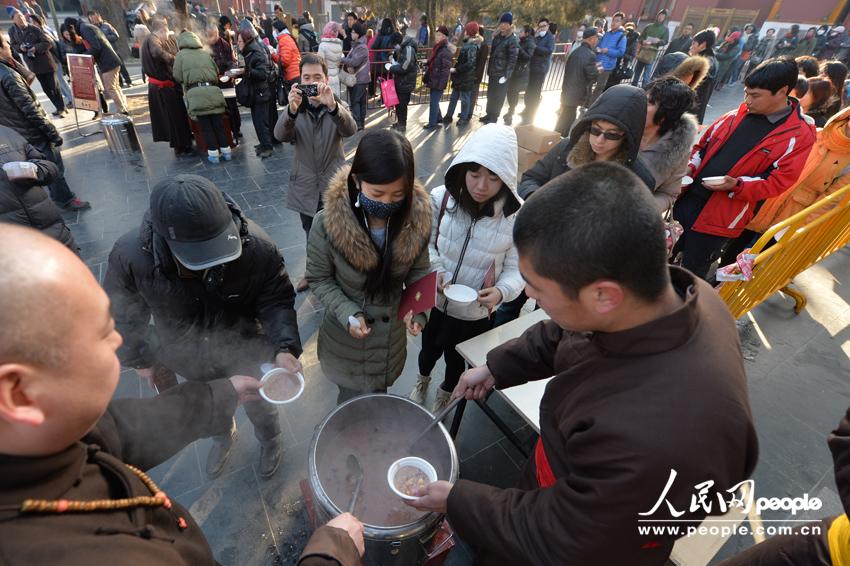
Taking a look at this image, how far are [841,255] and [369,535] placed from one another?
7.81 m

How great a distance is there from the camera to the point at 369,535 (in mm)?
1486

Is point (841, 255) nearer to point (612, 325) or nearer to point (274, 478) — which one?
point (612, 325)

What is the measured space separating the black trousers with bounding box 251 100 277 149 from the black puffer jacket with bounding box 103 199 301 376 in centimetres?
595

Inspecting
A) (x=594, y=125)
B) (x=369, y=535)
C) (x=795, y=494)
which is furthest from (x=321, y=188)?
(x=795, y=494)

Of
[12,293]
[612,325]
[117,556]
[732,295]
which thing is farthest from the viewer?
[732,295]

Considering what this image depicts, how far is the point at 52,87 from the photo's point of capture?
27.7 feet

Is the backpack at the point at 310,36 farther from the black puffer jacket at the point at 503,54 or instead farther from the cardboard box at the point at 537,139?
the cardboard box at the point at 537,139

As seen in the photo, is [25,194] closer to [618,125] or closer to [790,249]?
[618,125]

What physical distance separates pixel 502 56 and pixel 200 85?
20.6 ft

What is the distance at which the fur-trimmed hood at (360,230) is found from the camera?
6.97 ft

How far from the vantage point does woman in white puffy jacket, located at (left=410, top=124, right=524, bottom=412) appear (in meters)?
2.43

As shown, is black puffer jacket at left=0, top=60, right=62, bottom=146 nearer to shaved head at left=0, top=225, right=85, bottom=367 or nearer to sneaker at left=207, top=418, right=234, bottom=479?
sneaker at left=207, top=418, right=234, bottom=479

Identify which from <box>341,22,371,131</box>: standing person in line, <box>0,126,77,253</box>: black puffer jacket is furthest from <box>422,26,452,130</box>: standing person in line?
<box>0,126,77,253</box>: black puffer jacket

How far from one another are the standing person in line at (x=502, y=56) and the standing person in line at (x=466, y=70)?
15.4 inches
